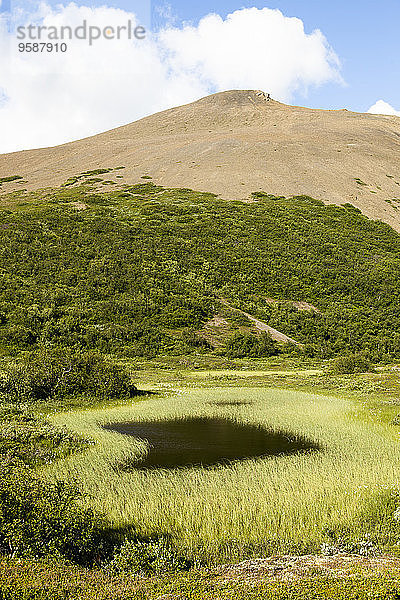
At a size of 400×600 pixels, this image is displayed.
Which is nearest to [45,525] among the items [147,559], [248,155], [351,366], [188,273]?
[147,559]

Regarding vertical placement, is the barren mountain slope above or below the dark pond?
above

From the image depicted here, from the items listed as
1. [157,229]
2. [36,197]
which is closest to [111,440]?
[157,229]

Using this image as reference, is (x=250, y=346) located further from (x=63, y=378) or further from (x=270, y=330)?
(x=63, y=378)

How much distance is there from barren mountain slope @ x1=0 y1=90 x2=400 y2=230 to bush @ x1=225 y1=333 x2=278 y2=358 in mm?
59655

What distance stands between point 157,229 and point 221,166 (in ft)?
134

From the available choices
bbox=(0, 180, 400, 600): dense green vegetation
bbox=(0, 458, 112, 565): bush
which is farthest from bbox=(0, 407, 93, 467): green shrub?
bbox=(0, 458, 112, 565): bush

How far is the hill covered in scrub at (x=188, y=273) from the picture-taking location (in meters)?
58.0

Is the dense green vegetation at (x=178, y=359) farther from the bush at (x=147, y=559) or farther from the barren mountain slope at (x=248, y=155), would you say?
the barren mountain slope at (x=248, y=155)

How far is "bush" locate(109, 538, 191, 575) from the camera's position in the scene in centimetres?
989

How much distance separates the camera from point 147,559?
10.4 m

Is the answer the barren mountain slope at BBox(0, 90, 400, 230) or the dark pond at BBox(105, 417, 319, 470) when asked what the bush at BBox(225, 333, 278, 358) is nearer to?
the dark pond at BBox(105, 417, 319, 470)

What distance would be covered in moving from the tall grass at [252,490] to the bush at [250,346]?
107 feet

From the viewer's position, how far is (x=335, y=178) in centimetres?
12100

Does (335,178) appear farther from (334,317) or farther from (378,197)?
(334,317)
